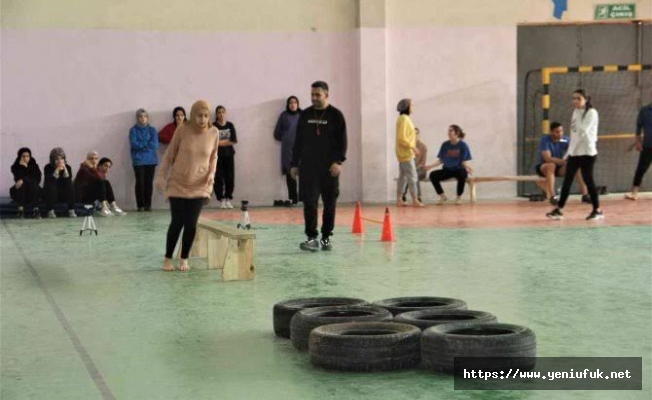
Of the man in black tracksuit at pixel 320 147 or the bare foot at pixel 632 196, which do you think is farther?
the bare foot at pixel 632 196

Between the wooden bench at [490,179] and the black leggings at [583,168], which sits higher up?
the black leggings at [583,168]

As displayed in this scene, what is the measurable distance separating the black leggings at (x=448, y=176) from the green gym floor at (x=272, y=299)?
4399mm

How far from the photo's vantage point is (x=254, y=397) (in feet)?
18.6

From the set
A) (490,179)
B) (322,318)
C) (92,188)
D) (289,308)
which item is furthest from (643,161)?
(322,318)

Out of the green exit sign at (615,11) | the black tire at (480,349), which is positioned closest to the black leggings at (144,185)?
the green exit sign at (615,11)

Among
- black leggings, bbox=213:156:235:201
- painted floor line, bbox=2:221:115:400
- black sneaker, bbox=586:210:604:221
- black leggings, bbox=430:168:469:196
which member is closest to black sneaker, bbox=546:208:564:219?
black sneaker, bbox=586:210:604:221

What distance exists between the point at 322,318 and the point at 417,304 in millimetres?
1091

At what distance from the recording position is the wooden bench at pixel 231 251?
1020 centimetres

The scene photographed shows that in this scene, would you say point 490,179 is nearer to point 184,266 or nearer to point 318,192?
point 318,192

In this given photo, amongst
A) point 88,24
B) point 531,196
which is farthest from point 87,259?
point 531,196

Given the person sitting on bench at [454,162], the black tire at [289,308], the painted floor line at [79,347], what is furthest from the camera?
the person sitting on bench at [454,162]

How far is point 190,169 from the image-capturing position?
10.5 m

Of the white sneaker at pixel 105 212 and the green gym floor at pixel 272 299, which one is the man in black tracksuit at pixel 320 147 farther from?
the white sneaker at pixel 105 212

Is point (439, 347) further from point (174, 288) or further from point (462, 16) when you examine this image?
point (462, 16)
